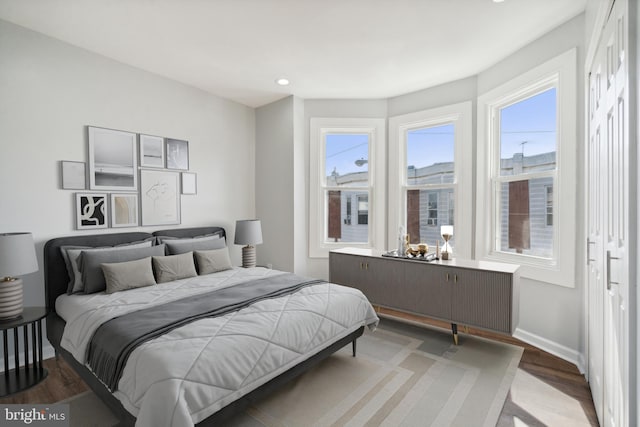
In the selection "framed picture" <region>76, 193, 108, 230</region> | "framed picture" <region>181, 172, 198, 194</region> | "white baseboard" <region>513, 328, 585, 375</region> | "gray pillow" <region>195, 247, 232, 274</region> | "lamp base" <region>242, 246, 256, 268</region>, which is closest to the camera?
"white baseboard" <region>513, 328, 585, 375</region>

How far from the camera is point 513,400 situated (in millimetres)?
2168

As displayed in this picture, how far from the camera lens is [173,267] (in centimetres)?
311

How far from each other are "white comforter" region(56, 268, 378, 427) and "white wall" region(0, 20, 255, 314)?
85 cm

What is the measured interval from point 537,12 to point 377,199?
2.53m

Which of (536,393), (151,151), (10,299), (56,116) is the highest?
(56,116)

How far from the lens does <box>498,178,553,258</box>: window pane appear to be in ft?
9.98

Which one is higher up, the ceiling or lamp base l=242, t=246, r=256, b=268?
the ceiling

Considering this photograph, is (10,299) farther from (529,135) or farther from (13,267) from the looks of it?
(529,135)

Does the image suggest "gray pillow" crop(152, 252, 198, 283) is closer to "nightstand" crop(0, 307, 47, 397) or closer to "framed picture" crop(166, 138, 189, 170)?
"nightstand" crop(0, 307, 47, 397)

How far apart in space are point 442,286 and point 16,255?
139 inches

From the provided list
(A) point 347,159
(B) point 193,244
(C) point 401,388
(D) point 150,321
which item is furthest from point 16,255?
(A) point 347,159

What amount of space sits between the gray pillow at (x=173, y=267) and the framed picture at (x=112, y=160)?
915mm

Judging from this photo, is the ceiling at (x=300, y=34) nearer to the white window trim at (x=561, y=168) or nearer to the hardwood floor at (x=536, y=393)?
the white window trim at (x=561, y=168)

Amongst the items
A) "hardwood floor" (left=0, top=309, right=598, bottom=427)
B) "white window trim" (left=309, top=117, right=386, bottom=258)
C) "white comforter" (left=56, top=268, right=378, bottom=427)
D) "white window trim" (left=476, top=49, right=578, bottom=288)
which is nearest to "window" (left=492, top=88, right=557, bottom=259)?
"white window trim" (left=476, top=49, right=578, bottom=288)
